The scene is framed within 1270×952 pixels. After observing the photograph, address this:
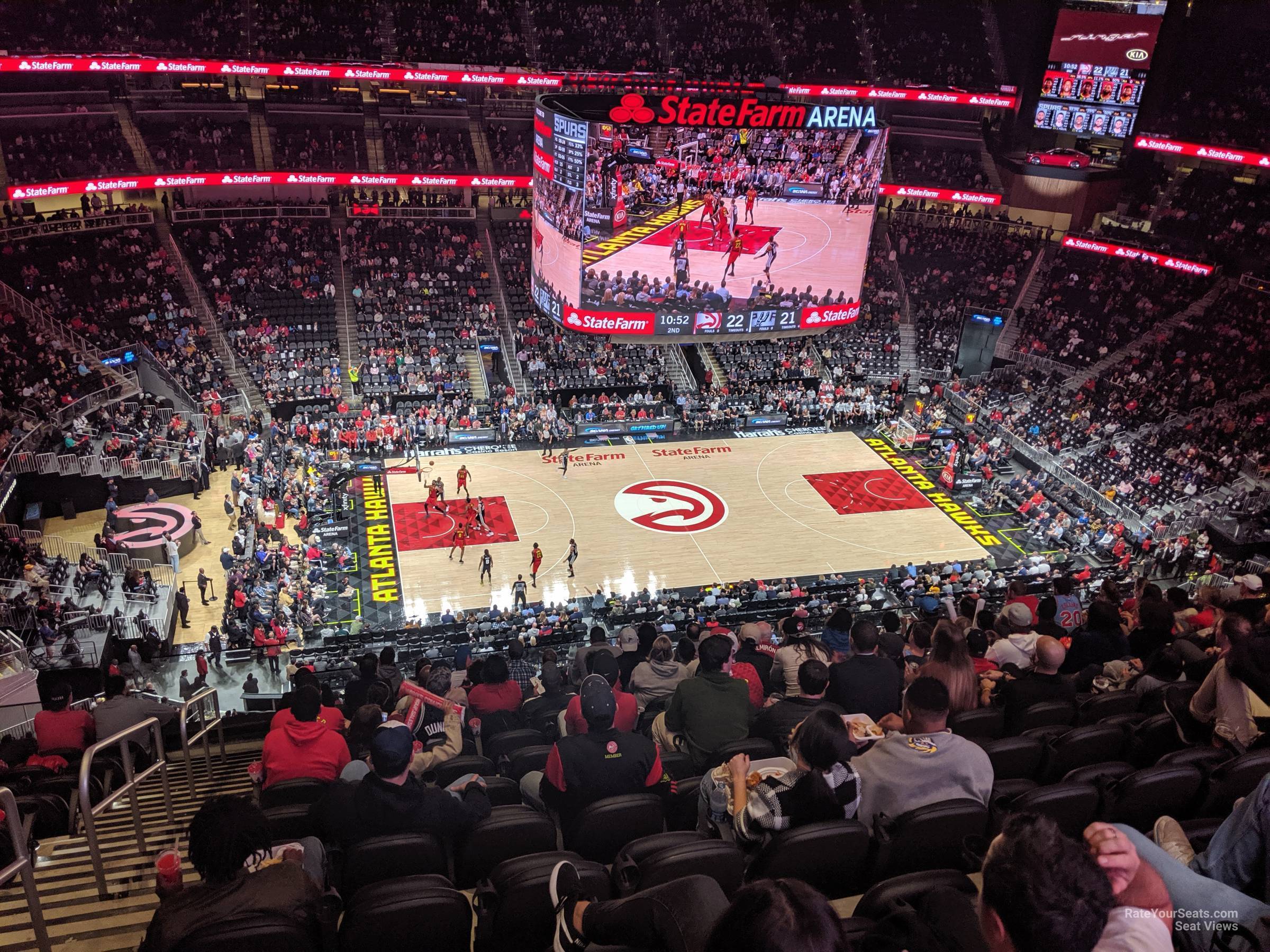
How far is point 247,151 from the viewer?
131ft

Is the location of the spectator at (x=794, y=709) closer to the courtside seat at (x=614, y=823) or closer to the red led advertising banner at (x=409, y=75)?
the courtside seat at (x=614, y=823)

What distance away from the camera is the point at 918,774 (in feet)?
18.0

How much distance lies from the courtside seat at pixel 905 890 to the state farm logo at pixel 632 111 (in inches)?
943

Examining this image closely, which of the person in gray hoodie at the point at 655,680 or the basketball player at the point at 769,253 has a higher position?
the person in gray hoodie at the point at 655,680

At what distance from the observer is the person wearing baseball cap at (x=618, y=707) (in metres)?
7.66

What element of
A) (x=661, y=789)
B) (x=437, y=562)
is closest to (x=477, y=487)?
(x=437, y=562)

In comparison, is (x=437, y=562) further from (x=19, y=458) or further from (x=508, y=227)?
(x=508, y=227)

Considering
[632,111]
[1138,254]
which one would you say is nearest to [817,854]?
[632,111]

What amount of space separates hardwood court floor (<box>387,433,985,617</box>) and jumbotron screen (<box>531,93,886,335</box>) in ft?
19.0

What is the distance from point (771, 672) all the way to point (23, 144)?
37.3 m

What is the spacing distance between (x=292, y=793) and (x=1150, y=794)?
228 inches

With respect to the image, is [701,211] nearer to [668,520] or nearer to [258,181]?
[668,520]

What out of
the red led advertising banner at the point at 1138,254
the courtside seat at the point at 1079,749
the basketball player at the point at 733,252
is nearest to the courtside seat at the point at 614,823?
the courtside seat at the point at 1079,749

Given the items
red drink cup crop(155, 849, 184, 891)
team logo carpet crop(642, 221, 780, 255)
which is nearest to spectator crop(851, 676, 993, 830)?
red drink cup crop(155, 849, 184, 891)
